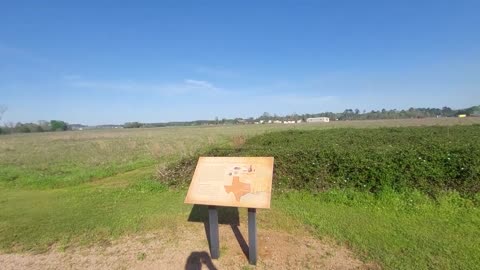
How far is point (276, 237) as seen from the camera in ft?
15.6

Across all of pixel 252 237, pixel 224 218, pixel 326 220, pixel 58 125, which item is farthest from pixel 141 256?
pixel 58 125

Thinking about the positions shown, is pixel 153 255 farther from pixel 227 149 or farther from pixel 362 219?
pixel 227 149

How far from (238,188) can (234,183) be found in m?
0.10

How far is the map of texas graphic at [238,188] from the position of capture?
3.96 m

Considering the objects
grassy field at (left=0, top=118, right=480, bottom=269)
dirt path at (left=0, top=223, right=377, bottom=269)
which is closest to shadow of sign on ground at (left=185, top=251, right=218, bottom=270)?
dirt path at (left=0, top=223, right=377, bottom=269)

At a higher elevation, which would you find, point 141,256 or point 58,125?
point 58,125

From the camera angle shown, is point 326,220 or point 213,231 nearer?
point 213,231

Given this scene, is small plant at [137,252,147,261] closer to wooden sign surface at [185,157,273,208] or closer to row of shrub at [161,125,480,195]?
wooden sign surface at [185,157,273,208]

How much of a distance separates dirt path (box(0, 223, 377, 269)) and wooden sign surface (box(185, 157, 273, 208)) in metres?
0.89

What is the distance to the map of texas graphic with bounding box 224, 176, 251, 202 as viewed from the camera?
396 cm

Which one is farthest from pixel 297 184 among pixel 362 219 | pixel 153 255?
pixel 153 255

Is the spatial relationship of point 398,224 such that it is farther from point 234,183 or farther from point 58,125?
point 58,125

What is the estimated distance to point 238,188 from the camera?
13.2 feet

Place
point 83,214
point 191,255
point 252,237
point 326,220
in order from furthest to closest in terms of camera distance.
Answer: point 83,214 < point 326,220 < point 191,255 < point 252,237
